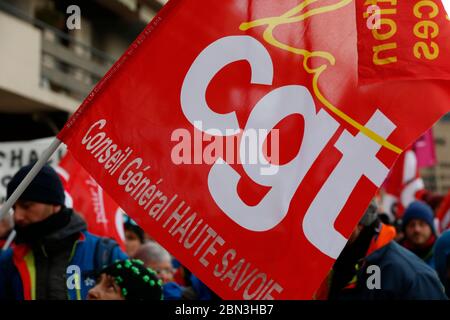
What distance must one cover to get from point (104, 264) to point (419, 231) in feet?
11.8

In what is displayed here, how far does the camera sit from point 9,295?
4402 mm

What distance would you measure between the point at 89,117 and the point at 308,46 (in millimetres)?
787

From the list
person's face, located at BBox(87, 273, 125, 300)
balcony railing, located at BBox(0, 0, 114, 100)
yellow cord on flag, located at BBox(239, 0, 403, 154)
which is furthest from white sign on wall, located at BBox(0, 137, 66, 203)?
balcony railing, located at BBox(0, 0, 114, 100)

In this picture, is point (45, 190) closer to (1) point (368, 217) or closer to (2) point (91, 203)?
(1) point (368, 217)

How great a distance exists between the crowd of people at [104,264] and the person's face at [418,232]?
2.67 metres

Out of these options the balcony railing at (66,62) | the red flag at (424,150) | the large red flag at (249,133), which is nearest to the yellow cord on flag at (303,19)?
the large red flag at (249,133)

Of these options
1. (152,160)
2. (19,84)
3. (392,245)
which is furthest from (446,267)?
(19,84)

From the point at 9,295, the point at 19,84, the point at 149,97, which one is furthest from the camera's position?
the point at 19,84

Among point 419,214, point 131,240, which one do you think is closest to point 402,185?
point 419,214

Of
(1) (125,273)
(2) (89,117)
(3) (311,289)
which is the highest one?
(2) (89,117)

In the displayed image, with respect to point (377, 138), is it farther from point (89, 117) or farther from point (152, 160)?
point (89, 117)

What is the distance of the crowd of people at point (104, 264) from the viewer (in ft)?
12.9

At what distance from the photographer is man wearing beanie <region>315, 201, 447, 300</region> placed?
12.6 ft

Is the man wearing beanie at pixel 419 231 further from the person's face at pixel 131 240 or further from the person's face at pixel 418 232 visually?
the person's face at pixel 131 240
